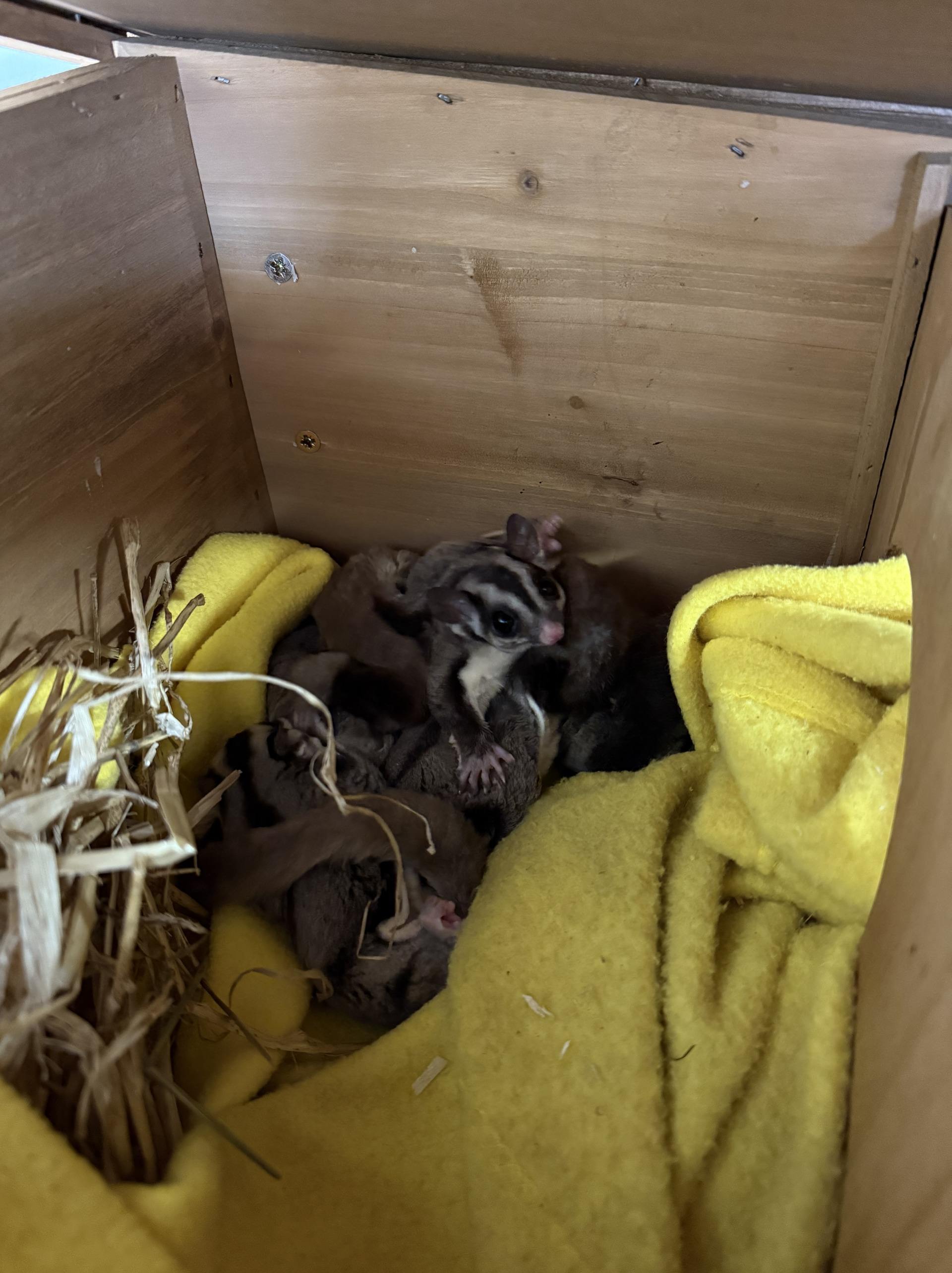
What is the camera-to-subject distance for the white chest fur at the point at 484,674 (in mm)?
1654

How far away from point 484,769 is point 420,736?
136 mm

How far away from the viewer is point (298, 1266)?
3.34ft

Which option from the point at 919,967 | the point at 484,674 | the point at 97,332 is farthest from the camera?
the point at 484,674

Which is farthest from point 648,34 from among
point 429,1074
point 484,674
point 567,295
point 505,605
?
point 429,1074

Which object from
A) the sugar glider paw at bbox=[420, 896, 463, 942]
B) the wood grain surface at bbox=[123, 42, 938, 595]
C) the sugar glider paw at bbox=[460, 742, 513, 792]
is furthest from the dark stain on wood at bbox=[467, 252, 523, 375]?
the sugar glider paw at bbox=[420, 896, 463, 942]

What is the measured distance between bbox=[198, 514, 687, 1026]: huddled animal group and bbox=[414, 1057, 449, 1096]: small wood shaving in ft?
0.38

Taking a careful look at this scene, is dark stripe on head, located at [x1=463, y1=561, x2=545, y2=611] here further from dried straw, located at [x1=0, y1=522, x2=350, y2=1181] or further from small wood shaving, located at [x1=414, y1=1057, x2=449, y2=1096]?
small wood shaving, located at [x1=414, y1=1057, x2=449, y2=1096]

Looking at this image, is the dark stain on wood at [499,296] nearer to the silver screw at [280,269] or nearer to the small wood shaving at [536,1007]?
the silver screw at [280,269]

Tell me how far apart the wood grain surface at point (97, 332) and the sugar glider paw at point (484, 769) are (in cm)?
62

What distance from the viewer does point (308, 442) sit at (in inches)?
70.0

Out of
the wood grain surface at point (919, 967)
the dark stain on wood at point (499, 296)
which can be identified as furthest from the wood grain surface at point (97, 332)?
the wood grain surface at point (919, 967)

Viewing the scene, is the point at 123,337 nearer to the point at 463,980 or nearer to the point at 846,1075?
the point at 463,980

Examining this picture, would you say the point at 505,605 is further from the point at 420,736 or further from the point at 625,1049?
the point at 625,1049

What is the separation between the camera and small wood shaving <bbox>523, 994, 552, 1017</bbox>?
1.21 m
